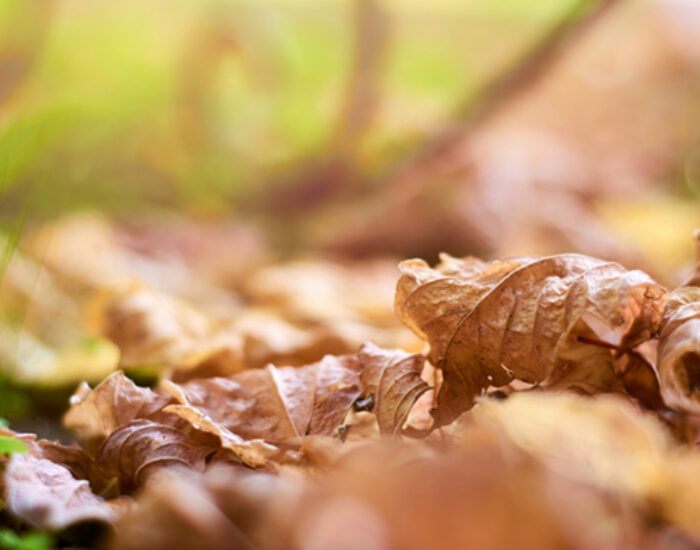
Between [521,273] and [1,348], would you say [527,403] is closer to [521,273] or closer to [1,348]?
[521,273]

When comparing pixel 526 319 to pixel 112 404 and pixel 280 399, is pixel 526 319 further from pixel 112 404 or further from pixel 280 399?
pixel 112 404

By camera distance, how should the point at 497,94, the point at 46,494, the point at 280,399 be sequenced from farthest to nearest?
the point at 497,94 → the point at 280,399 → the point at 46,494

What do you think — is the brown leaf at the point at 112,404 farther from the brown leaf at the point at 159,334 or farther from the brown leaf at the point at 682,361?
the brown leaf at the point at 682,361

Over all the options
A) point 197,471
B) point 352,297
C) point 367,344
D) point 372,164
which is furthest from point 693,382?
point 372,164

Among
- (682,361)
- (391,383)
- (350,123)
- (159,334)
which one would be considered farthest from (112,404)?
(350,123)

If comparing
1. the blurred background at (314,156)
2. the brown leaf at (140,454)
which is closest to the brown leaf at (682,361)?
the brown leaf at (140,454)

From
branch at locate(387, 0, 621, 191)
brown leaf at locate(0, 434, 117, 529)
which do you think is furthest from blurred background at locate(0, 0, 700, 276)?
brown leaf at locate(0, 434, 117, 529)
